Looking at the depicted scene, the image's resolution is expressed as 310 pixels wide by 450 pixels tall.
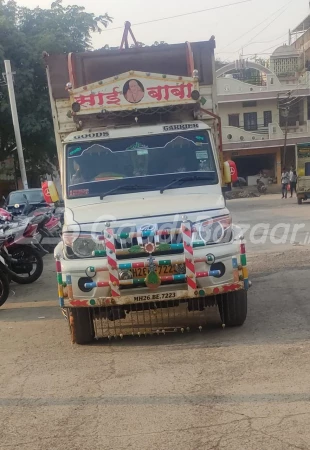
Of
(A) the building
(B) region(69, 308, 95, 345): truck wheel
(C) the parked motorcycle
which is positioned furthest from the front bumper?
(A) the building

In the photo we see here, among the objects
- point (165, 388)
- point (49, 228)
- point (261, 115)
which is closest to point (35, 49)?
point (49, 228)

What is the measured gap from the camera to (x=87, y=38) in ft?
91.0

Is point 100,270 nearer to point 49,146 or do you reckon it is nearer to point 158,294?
point 158,294

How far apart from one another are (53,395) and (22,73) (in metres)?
22.8

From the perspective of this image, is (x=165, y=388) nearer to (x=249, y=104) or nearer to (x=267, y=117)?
(x=249, y=104)

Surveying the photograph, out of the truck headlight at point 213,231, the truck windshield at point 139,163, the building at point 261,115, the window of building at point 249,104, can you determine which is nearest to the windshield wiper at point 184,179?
the truck windshield at point 139,163

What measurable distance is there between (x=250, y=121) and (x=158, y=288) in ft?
129

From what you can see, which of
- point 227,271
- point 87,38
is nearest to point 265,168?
point 87,38

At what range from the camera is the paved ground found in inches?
155

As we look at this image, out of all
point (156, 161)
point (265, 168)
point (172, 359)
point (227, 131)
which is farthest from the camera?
point (265, 168)

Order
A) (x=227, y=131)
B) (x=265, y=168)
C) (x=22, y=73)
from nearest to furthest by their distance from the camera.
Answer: (x=22, y=73) < (x=227, y=131) < (x=265, y=168)

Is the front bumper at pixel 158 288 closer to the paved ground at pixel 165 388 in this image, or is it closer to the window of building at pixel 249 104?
the paved ground at pixel 165 388

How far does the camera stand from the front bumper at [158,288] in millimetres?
5879

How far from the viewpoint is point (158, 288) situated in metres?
5.90
